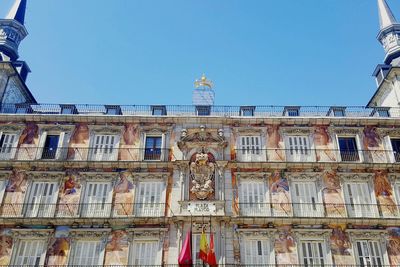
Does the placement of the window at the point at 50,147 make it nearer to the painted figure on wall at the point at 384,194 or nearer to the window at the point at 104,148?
the window at the point at 104,148

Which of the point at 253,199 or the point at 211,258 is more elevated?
the point at 253,199

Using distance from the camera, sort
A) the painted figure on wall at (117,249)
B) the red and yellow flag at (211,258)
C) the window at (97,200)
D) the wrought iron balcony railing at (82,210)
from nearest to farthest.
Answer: the red and yellow flag at (211,258)
the painted figure on wall at (117,249)
the wrought iron balcony railing at (82,210)
the window at (97,200)

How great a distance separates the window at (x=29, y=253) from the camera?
21.5m

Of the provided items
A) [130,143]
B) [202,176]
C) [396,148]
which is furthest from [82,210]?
[396,148]

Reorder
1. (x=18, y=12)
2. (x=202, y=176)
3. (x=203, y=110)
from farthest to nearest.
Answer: (x=18, y=12) < (x=203, y=110) < (x=202, y=176)

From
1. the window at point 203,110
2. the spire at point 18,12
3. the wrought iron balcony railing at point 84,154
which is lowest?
the wrought iron balcony railing at point 84,154

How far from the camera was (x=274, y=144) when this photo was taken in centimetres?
2569

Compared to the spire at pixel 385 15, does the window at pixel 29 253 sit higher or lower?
lower

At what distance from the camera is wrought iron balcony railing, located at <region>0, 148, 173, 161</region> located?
2494 centimetres

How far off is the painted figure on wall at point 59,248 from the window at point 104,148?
16.3 feet

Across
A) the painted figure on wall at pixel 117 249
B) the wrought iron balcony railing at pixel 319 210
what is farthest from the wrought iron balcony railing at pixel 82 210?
the wrought iron balcony railing at pixel 319 210

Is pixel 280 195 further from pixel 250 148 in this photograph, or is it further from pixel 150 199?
pixel 150 199

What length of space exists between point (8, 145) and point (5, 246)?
6880 mm

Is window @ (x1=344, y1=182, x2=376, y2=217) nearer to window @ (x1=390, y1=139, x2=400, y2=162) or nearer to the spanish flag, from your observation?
window @ (x1=390, y1=139, x2=400, y2=162)
